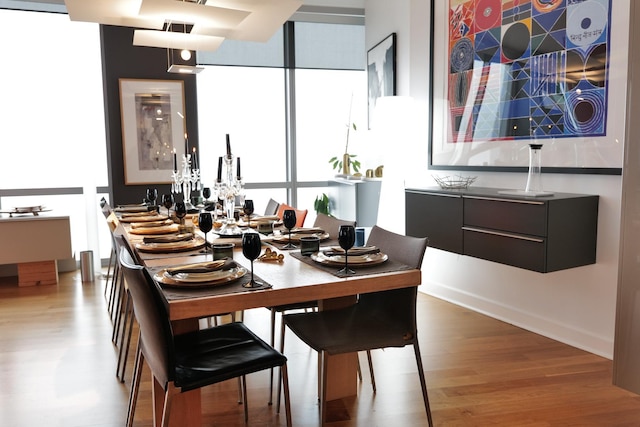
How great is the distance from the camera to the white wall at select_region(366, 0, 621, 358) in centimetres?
314

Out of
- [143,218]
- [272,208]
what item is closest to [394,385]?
[272,208]

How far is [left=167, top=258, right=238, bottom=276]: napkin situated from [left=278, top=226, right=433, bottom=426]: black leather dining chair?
446mm

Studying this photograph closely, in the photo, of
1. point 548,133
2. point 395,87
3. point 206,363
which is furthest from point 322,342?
point 395,87

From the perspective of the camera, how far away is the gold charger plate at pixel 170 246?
99.3 inches

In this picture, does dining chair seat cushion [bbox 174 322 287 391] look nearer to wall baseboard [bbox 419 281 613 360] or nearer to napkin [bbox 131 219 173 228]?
napkin [bbox 131 219 173 228]

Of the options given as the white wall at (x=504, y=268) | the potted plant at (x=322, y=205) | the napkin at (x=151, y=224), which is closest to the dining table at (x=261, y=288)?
the napkin at (x=151, y=224)

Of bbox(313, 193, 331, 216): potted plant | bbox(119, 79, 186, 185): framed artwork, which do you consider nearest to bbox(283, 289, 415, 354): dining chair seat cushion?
bbox(313, 193, 331, 216): potted plant

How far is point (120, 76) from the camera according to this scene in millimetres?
5762

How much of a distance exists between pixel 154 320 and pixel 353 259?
855 mm

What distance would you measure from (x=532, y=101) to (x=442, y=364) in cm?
181

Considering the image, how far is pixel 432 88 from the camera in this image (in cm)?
A: 454

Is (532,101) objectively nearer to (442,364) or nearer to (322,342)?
(442,364)

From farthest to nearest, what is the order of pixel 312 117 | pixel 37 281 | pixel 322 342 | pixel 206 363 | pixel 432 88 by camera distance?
pixel 312 117
pixel 37 281
pixel 432 88
pixel 322 342
pixel 206 363

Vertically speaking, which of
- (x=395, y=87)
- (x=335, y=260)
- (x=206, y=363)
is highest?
(x=395, y=87)
